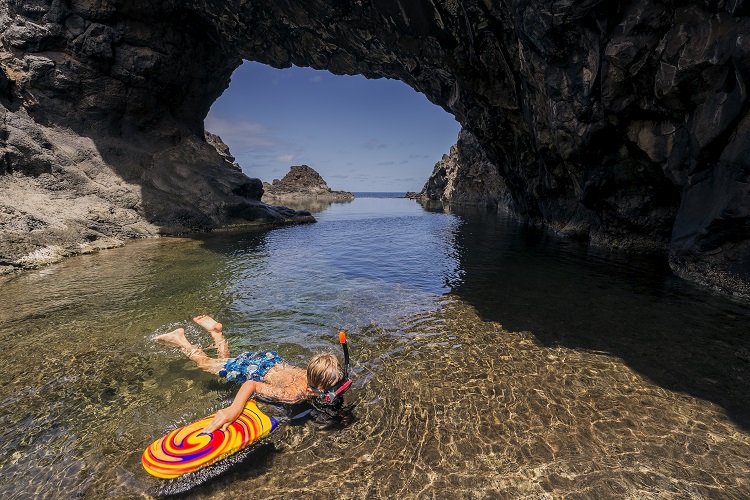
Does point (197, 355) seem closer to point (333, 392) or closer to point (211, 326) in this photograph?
point (211, 326)

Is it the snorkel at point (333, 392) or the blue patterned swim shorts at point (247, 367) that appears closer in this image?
the snorkel at point (333, 392)

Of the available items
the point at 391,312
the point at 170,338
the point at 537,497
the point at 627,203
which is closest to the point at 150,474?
the point at 170,338

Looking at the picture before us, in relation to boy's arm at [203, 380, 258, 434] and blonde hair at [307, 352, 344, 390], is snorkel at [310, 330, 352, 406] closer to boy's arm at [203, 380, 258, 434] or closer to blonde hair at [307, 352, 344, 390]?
blonde hair at [307, 352, 344, 390]

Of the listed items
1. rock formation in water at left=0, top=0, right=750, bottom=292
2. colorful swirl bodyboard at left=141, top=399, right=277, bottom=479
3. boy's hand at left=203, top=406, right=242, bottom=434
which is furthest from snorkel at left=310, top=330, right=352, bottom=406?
rock formation in water at left=0, top=0, right=750, bottom=292

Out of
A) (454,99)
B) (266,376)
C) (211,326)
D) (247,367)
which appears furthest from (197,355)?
(454,99)

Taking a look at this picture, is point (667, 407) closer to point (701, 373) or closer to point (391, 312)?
point (701, 373)

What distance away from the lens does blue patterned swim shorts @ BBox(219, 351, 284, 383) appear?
7.41 metres

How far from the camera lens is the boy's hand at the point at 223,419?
17.5ft

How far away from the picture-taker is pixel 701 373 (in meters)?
8.04

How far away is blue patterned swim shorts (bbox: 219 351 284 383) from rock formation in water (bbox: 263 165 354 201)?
141920 millimetres

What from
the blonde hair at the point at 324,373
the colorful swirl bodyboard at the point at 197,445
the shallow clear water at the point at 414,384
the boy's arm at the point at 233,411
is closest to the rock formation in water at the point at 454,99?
the shallow clear water at the point at 414,384

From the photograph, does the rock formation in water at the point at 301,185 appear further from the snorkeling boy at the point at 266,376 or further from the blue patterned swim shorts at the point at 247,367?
the blue patterned swim shorts at the point at 247,367

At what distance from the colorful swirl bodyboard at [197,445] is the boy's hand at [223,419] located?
0.18 meters

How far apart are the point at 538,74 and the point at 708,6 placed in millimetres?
7472
